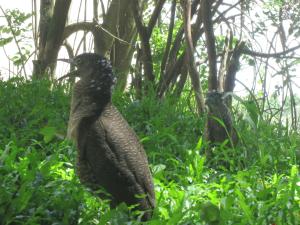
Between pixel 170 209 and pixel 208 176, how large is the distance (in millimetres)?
1001

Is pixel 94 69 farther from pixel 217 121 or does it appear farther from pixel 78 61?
pixel 217 121

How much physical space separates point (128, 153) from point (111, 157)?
0.11 m

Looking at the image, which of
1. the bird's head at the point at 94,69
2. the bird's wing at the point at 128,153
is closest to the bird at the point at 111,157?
the bird's wing at the point at 128,153

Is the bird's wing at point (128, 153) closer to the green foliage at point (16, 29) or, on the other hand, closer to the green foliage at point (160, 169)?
the green foliage at point (160, 169)

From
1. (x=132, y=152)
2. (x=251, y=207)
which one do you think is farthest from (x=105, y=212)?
(x=251, y=207)

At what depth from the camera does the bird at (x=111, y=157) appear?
12.9 ft

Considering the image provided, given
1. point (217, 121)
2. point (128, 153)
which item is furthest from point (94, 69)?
point (217, 121)

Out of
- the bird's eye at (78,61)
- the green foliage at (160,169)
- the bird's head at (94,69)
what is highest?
the bird's eye at (78,61)

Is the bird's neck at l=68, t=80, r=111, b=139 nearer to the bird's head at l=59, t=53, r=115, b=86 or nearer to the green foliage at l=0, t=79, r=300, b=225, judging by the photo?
the bird's head at l=59, t=53, r=115, b=86

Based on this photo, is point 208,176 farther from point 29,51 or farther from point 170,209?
point 29,51

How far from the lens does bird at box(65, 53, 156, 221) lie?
3.93 meters

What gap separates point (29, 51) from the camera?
9812 mm

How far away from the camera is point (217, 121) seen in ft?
18.1

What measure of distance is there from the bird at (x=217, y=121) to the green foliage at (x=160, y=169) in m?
0.14
